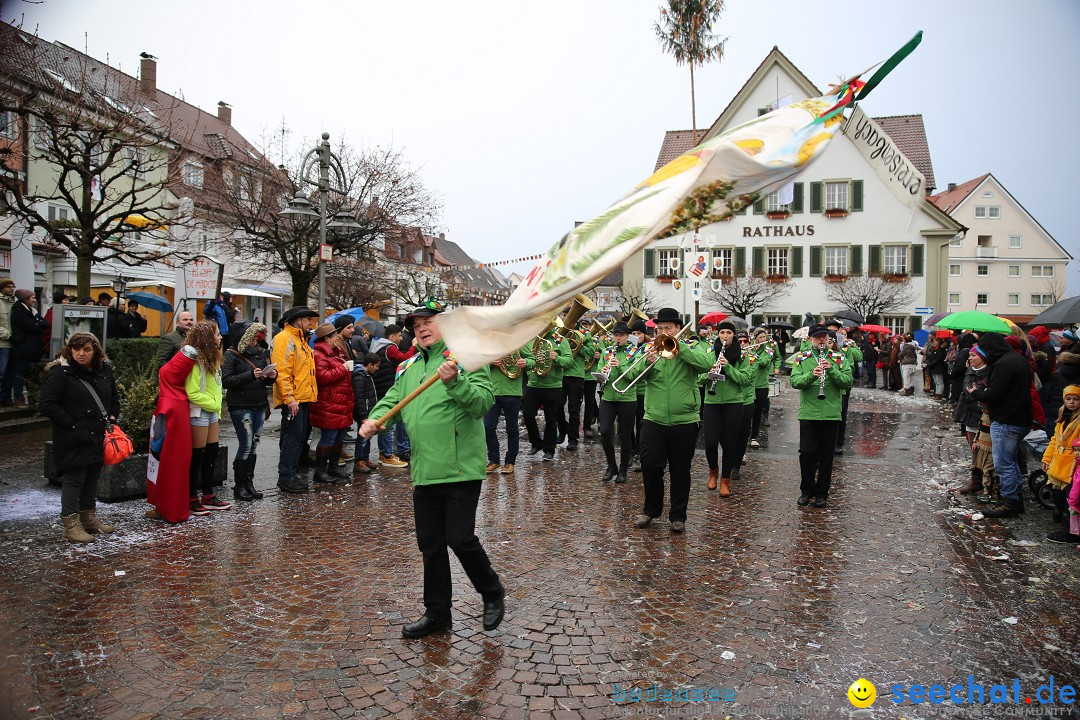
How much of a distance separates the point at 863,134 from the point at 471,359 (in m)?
2.84

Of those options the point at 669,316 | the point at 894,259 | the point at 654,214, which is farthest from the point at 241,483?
the point at 894,259

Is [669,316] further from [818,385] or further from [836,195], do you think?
[836,195]

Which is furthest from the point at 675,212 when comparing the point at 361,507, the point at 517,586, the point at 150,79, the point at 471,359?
the point at 150,79

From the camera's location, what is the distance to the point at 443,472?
4312 millimetres

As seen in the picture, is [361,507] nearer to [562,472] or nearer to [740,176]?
[562,472]

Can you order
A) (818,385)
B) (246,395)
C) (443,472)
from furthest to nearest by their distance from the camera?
(818,385)
(246,395)
(443,472)

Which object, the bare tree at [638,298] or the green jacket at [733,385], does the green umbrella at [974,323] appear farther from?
the bare tree at [638,298]

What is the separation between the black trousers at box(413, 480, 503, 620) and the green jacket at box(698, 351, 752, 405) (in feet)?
14.7

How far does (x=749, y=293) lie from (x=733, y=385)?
96.2ft

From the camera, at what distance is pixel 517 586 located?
526cm

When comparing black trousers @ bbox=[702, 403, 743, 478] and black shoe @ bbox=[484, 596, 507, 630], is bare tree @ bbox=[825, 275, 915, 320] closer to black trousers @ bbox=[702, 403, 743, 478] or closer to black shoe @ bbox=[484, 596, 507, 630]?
black trousers @ bbox=[702, 403, 743, 478]

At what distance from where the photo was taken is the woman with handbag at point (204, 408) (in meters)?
6.91

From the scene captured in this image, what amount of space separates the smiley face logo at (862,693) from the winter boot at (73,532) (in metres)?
5.85

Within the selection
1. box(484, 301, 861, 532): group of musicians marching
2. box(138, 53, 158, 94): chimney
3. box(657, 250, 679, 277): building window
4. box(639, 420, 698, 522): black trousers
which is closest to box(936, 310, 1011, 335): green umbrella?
box(484, 301, 861, 532): group of musicians marching
